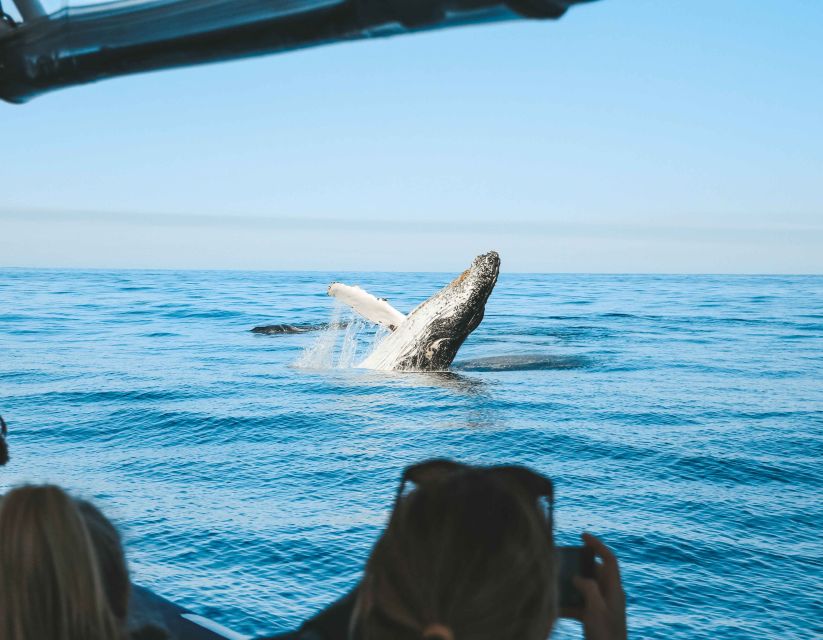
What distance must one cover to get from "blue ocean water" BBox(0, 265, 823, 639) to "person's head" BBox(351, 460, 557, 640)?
0.93 feet

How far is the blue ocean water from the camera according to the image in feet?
17.0

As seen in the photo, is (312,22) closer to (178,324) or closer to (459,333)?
(459,333)

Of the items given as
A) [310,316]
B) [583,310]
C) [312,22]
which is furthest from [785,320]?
[312,22]

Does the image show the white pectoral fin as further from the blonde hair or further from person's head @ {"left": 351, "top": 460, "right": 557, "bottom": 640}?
person's head @ {"left": 351, "top": 460, "right": 557, "bottom": 640}

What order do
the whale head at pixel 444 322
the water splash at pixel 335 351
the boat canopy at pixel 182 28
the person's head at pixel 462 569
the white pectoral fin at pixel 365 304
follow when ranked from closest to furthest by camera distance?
the person's head at pixel 462 569, the boat canopy at pixel 182 28, the whale head at pixel 444 322, the white pectoral fin at pixel 365 304, the water splash at pixel 335 351

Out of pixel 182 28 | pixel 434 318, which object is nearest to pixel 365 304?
pixel 434 318

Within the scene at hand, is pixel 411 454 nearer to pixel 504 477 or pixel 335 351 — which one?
pixel 504 477

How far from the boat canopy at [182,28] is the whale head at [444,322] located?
10.3 metres

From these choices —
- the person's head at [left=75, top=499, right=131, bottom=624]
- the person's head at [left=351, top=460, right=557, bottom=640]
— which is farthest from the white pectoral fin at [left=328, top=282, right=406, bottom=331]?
the person's head at [left=351, top=460, right=557, bottom=640]

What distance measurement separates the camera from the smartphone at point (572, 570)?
1.53 m

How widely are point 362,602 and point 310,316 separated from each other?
27494 mm

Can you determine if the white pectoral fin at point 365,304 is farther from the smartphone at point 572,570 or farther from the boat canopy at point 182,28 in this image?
the smartphone at point 572,570

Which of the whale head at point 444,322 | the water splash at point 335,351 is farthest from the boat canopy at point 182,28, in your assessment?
the water splash at point 335,351

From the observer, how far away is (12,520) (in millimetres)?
1451
